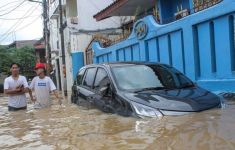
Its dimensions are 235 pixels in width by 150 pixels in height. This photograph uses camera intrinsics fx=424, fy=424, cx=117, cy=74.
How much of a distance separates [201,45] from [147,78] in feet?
11.6

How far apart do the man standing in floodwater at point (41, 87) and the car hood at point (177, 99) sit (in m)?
3.57

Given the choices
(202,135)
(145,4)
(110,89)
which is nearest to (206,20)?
(110,89)

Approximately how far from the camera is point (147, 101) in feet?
21.9

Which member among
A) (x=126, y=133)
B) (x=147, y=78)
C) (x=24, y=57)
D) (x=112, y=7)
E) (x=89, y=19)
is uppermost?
(x=89, y=19)

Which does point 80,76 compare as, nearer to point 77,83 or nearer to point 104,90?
point 77,83

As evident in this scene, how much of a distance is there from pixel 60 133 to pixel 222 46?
15.6 feet

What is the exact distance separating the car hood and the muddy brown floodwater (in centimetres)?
16

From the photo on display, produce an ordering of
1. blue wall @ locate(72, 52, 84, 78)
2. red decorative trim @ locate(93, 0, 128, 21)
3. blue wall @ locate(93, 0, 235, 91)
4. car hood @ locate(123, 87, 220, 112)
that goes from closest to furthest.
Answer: car hood @ locate(123, 87, 220, 112) < blue wall @ locate(93, 0, 235, 91) < red decorative trim @ locate(93, 0, 128, 21) < blue wall @ locate(72, 52, 84, 78)

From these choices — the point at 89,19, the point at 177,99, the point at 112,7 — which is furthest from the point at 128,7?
the point at 177,99

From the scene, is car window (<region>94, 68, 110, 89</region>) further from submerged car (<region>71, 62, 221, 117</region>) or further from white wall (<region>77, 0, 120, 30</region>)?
white wall (<region>77, 0, 120, 30</region>)

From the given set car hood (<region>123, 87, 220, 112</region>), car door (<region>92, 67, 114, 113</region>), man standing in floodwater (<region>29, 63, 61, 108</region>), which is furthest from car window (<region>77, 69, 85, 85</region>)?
car hood (<region>123, 87, 220, 112</region>)

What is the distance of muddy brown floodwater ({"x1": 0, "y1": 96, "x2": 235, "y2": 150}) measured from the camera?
5.18 m

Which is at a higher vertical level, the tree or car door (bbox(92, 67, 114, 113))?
the tree

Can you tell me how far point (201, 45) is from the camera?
10.8 metres
